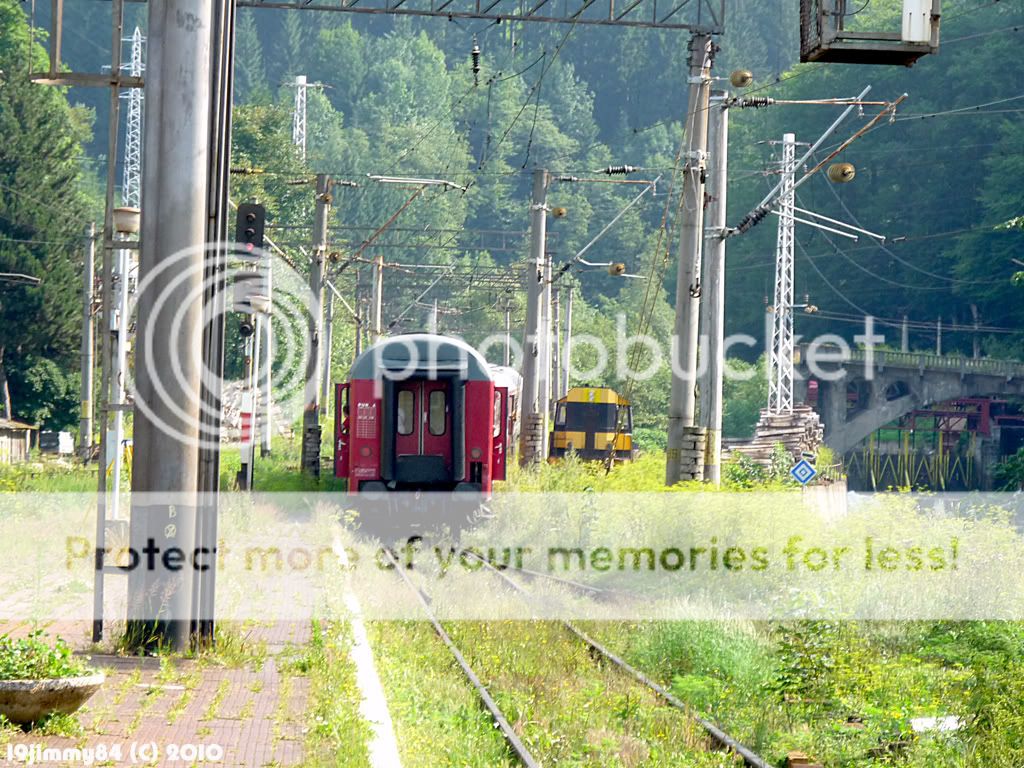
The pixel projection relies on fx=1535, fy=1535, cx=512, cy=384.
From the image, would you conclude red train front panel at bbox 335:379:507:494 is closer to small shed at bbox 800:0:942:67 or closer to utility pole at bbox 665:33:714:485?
utility pole at bbox 665:33:714:485

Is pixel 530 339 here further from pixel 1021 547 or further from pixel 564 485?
pixel 1021 547

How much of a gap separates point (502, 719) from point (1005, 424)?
61.6 metres

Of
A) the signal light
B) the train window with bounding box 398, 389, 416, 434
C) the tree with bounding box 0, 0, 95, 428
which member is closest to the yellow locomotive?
the tree with bounding box 0, 0, 95, 428

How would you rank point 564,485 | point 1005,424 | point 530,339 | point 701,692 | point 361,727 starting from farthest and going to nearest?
point 1005,424 → point 530,339 → point 564,485 → point 701,692 → point 361,727

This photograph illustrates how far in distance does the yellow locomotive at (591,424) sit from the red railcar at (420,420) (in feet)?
75.0

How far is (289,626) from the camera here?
46.3ft

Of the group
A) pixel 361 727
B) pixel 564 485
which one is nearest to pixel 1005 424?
pixel 564 485

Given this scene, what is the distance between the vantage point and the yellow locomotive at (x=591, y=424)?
4559 centimetres

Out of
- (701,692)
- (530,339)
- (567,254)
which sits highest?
(567,254)

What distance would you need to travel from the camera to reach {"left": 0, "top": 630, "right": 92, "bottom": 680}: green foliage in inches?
355

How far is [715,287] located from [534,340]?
10.3 meters

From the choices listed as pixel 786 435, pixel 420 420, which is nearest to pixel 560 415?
pixel 786 435

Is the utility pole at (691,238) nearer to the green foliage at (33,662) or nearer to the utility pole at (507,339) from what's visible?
the green foliage at (33,662)

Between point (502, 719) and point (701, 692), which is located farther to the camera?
point (701, 692)
